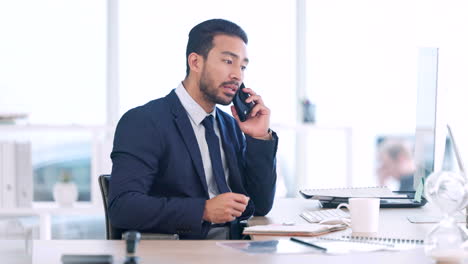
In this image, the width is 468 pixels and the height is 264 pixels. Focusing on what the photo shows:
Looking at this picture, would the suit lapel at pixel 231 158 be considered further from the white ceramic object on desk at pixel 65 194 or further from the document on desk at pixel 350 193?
the white ceramic object on desk at pixel 65 194

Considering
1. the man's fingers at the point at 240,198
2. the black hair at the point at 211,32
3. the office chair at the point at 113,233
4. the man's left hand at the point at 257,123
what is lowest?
the office chair at the point at 113,233

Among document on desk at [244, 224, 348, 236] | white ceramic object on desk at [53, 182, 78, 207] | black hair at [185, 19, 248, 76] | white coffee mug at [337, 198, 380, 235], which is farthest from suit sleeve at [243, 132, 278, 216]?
white ceramic object on desk at [53, 182, 78, 207]

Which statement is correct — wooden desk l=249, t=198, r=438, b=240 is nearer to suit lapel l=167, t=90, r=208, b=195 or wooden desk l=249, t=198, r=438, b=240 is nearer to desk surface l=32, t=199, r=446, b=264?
desk surface l=32, t=199, r=446, b=264

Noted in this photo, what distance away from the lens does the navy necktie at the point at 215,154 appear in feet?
8.57

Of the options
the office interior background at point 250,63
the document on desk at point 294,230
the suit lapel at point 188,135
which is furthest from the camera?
the office interior background at point 250,63

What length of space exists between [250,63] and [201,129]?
9.72ft

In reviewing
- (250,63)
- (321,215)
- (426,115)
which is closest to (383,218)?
(321,215)

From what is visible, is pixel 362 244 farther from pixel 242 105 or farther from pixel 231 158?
pixel 242 105

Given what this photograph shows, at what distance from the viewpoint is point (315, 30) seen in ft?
18.7

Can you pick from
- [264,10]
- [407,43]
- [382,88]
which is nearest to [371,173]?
[382,88]

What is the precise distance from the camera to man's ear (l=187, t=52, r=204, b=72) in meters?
2.83

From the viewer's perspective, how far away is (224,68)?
279 cm

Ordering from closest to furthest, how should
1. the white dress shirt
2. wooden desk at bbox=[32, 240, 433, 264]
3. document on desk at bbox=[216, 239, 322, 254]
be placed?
wooden desk at bbox=[32, 240, 433, 264], document on desk at bbox=[216, 239, 322, 254], the white dress shirt

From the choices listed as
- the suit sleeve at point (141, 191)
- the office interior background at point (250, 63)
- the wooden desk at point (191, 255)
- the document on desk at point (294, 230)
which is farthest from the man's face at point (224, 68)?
the office interior background at point (250, 63)
